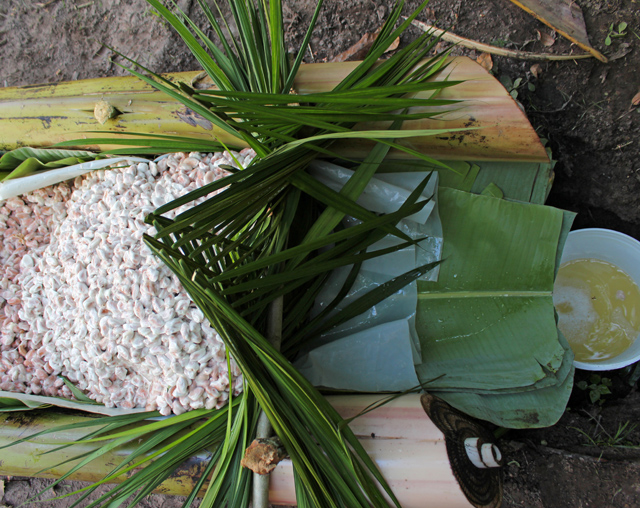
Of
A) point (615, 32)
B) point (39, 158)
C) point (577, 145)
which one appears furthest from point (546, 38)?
point (39, 158)

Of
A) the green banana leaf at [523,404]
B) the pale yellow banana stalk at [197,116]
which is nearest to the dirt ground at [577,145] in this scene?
the green banana leaf at [523,404]

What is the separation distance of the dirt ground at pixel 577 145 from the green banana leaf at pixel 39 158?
0.95 meters

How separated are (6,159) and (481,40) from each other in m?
1.87

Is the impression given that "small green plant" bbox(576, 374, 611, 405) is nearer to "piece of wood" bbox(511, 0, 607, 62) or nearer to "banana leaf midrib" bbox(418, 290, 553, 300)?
"banana leaf midrib" bbox(418, 290, 553, 300)

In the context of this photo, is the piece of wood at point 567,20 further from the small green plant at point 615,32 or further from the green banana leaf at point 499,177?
the green banana leaf at point 499,177

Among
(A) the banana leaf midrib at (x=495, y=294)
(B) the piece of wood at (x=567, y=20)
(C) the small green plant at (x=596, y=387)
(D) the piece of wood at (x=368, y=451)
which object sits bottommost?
(C) the small green plant at (x=596, y=387)

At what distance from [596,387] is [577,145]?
1003 mm

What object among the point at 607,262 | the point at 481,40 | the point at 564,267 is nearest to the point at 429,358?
the point at 564,267

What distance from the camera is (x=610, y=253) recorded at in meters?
1.51

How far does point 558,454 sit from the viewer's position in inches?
55.6

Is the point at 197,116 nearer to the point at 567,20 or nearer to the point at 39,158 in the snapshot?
the point at 39,158

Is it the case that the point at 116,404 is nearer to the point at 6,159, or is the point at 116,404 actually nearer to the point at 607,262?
the point at 6,159

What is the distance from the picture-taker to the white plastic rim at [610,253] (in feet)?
4.55

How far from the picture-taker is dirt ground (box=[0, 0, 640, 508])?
137 cm
